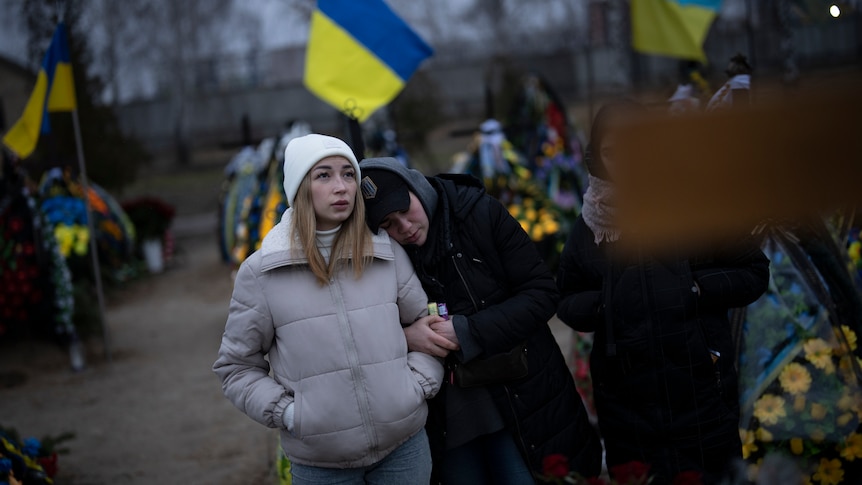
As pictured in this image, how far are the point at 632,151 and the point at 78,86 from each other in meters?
13.3

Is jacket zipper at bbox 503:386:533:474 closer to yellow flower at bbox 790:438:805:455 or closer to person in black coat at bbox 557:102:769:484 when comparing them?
person in black coat at bbox 557:102:769:484

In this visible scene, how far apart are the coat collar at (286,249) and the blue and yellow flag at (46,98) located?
4.81 metres

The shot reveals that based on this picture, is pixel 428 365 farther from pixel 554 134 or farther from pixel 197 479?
pixel 554 134

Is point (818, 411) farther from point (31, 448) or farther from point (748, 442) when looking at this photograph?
point (31, 448)

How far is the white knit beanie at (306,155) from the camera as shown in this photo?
2457 mm

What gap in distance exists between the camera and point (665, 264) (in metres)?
2.61

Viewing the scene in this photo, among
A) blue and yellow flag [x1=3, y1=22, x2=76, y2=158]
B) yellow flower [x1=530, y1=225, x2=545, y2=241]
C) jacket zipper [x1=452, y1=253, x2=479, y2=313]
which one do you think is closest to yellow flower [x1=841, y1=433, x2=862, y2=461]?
jacket zipper [x1=452, y1=253, x2=479, y2=313]

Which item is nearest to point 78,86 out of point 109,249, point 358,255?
point 109,249

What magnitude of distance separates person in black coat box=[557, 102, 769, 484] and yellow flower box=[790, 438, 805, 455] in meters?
0.66

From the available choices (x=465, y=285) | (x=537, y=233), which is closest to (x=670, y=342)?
(x=465, y=285)

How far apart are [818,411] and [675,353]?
0.98 meters

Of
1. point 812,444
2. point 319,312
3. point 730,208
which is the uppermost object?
point 730,208

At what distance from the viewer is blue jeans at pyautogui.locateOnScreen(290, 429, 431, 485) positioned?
8.16ft

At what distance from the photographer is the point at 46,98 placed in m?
6.66
